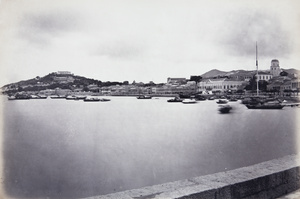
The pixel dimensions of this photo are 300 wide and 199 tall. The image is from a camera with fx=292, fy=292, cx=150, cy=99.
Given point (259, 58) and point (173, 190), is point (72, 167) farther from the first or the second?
point (259, 58)

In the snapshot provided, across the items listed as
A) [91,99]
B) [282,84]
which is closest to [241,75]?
[282,84]

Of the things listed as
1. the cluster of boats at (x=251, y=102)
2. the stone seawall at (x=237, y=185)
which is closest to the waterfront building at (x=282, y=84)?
the cluster of boats at (x=251, y=102)

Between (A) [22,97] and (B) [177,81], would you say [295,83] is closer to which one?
(B) [177,81]

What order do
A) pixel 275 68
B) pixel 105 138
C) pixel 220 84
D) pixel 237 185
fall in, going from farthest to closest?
1. pixel 105 138
2. pixel 220 84
3. pixel 275 68
4. pixel 237 185

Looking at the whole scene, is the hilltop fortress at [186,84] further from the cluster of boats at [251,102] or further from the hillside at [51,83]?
the cluster of boats at [251,102]

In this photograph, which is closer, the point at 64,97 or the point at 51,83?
the point at 51,83

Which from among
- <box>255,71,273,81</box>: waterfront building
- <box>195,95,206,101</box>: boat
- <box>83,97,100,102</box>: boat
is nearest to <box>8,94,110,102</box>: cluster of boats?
<box>83,97,100,102</box>: boat

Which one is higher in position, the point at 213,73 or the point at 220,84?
the point at 213,73
